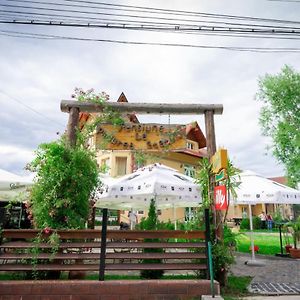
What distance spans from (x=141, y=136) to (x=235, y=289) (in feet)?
12.6

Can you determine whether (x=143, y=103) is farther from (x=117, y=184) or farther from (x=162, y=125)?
(x=117, y=184)

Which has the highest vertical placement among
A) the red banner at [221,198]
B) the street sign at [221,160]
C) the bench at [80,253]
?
the street sign at [221,160]

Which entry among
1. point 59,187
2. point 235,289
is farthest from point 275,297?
point 59,187

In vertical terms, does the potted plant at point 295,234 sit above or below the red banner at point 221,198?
below

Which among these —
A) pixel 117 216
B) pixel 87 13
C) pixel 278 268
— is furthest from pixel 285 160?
pixel 87 13

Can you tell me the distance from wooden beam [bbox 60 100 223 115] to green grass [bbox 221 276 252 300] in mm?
3721

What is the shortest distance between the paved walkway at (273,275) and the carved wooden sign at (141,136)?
3528mm

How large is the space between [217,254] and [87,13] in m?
6.12

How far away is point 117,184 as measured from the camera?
24.2 ft

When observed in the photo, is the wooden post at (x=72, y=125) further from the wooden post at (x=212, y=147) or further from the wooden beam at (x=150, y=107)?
the wooden post at (x=212, y=147)

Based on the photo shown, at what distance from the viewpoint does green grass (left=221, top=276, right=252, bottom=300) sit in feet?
18.1

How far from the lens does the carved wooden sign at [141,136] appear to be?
23.7ft

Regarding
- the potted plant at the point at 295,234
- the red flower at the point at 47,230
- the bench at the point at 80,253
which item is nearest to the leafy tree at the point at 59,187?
the red flower at the point at 47,230

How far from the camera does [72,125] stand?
22.2 ft
